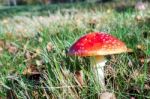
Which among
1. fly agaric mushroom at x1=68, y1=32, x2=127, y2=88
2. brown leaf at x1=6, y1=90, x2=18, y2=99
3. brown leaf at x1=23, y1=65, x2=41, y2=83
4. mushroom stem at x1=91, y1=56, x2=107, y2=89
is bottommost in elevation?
brown leaf at x1=6, y1=90, x2=18, y2=99

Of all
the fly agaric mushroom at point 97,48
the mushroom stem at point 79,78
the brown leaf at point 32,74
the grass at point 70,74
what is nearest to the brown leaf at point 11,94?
the grass at point 70,74

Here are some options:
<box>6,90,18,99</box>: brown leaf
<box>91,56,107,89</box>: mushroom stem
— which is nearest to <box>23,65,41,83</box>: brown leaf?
<box>6,90,18,99</box>: brown leaf

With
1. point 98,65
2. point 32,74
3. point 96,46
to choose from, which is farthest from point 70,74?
point 32,74

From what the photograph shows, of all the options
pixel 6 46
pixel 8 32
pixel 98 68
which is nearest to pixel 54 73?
pixel 98 68

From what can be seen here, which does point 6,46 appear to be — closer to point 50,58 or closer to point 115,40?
point 50,58

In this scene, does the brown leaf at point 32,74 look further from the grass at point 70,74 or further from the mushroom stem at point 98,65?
the mushroom stem at point 98,65

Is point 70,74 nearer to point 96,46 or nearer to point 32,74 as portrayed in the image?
point 96,46

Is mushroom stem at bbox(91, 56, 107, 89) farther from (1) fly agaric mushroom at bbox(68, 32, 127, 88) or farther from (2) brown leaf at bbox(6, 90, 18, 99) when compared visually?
(2) brown leaf at bbox(6, 90, 18, 99)
